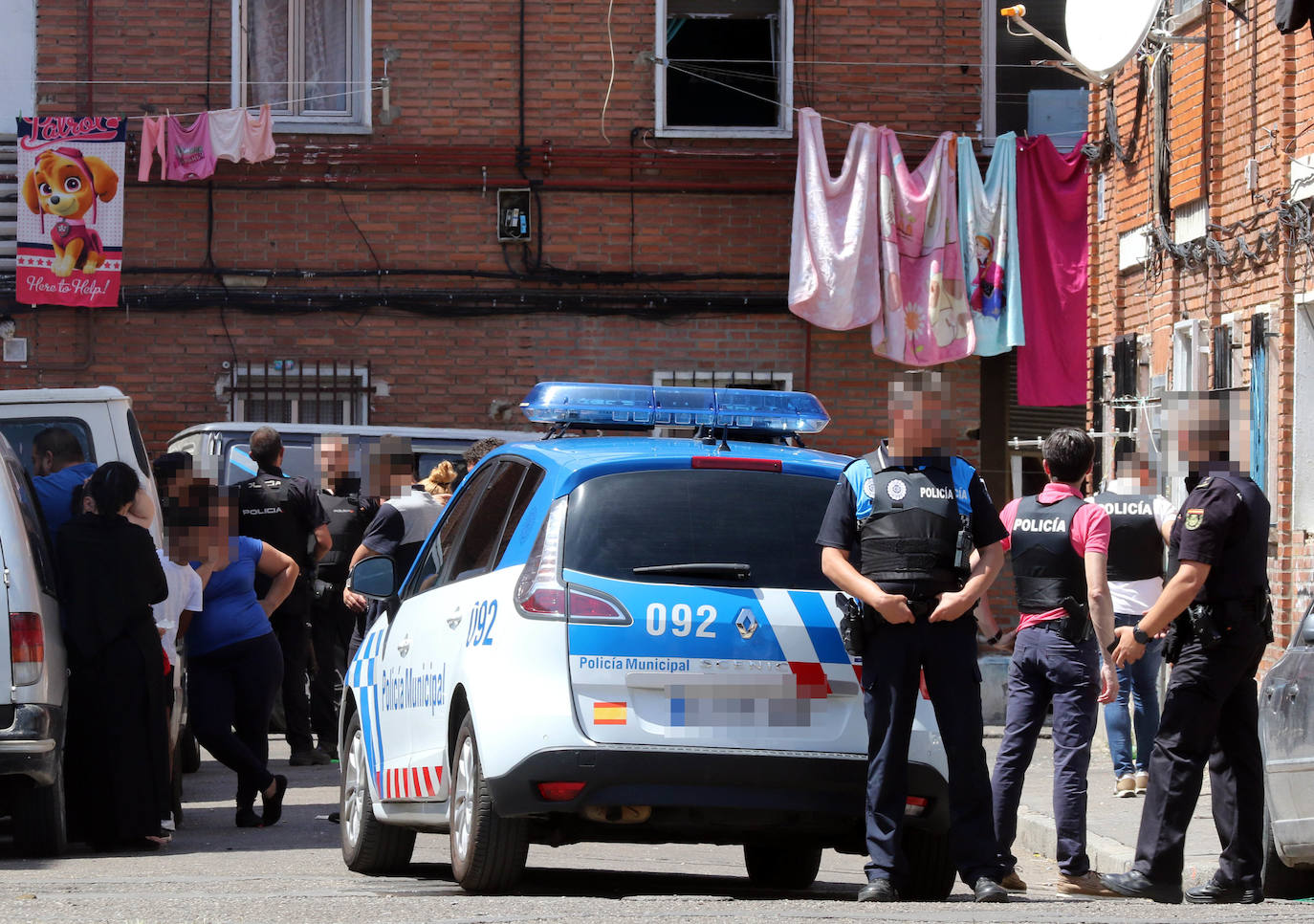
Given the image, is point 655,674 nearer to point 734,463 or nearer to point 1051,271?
point 734,463

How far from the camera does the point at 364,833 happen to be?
7605mm

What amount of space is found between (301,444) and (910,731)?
8.72 metres

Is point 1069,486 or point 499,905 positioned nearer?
point 499,905

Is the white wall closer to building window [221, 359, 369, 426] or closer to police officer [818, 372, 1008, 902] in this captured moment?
building window [221, 359, 369, 426]

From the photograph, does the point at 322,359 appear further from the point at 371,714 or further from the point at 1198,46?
the point at 371,714

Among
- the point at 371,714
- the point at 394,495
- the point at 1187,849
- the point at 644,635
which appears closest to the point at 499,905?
the point at 644,635

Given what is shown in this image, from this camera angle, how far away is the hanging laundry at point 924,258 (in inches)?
696

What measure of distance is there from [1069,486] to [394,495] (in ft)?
15.9

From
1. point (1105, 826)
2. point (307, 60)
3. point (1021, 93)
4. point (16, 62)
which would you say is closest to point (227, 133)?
point (307, 60)

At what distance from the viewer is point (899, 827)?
20.6ft

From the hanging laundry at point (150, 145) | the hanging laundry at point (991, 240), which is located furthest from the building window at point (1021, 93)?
the hanging laundry at point (150, 145)

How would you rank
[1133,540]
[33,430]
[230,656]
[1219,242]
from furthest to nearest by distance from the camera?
1. [1219,242]
2. [33,430]
3. [1133,540]
4. [230,656]

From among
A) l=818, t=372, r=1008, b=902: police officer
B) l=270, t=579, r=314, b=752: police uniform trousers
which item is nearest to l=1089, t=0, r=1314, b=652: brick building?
l=270, t=579, r=314, b=752: police uniform trousers

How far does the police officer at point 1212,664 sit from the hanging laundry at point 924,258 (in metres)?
10.6
